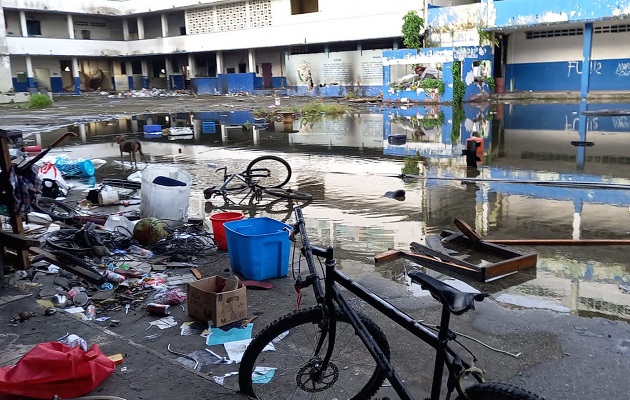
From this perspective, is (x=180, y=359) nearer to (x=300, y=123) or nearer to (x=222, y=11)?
(x=300, y=123)

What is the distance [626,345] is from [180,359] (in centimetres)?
341

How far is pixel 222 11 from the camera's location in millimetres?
47719

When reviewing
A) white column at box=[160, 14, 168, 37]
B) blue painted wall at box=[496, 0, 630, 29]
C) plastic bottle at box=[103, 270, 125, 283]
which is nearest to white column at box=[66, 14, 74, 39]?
white column at box=[160, 14, 168, 37]

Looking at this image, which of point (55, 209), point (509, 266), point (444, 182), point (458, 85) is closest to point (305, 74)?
point (458, 85)

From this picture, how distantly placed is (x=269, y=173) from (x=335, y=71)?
3059 centimetres

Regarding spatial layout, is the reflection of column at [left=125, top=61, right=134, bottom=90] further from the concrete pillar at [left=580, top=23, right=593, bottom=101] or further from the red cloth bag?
the red cloth bag

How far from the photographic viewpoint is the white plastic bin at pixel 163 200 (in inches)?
298

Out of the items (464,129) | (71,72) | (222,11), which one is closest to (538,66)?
(464,129)

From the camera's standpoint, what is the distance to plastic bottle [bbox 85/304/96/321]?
4926 mm

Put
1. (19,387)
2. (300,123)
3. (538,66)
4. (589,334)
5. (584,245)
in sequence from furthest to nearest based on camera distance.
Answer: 1. (538,66)
2. (300,123)
3. (584,245)
4. (589,334)
5. (19,387)

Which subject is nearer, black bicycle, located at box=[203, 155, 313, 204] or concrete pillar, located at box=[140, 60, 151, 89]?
black bicycle, located at box=[203, 155, 313, 204]

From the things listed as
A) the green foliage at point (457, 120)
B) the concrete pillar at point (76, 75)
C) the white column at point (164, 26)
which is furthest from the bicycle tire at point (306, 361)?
the concrete pillar at point (76, 75)

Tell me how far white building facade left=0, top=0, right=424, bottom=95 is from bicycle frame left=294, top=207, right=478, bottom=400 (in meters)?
35.0

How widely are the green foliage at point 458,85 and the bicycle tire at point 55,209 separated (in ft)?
76.6
